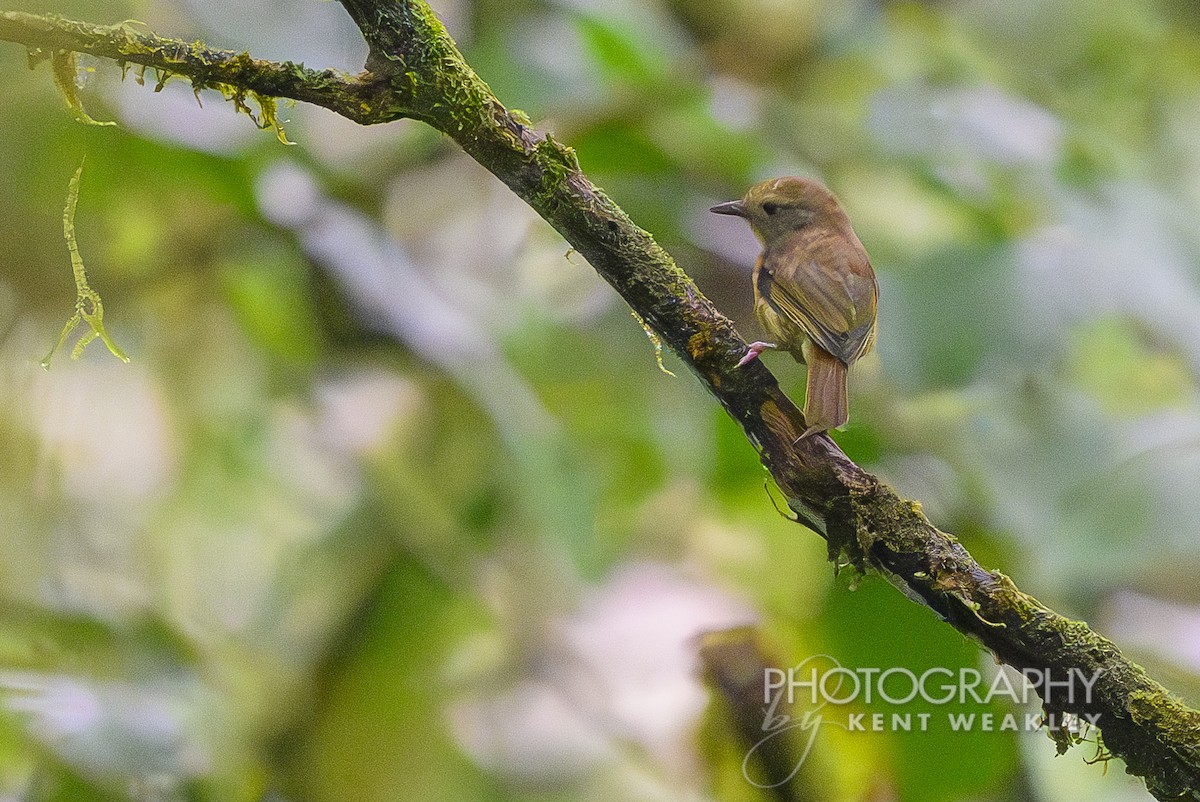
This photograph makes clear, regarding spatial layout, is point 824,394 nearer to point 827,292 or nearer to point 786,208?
point 827,292

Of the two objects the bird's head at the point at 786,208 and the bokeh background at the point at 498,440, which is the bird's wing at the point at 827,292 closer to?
the bird's head at the point at 786,208

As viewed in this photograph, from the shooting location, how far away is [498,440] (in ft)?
6.59

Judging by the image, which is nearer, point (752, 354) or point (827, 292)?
point (752, 354)

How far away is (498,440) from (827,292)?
0.97m

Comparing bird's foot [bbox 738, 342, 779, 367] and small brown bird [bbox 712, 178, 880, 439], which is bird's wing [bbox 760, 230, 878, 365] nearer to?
small brown bird [bbox 712, 178, 880, 439]

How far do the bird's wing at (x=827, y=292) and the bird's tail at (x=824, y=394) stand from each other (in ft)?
0.04

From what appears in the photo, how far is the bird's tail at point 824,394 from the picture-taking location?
38.2 inches

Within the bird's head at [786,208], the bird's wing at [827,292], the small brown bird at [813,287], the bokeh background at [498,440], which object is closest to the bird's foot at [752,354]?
the small brown bird at [813,287]

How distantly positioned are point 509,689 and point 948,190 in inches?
53.8

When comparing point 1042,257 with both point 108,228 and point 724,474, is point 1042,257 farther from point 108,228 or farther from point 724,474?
point 108,228

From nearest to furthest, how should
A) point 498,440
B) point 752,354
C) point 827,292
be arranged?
point 752,354
point 827,292
point 498,440

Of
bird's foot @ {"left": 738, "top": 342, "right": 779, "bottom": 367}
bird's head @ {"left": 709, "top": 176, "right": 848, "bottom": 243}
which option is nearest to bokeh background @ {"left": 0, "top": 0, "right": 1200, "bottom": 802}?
bird's head @ {"left": 709, "top": 176, "right": 848, "bottom": 243}

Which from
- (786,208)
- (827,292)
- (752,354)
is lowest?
Answer: (752,354)

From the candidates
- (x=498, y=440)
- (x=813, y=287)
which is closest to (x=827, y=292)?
(x=813, y=287)
